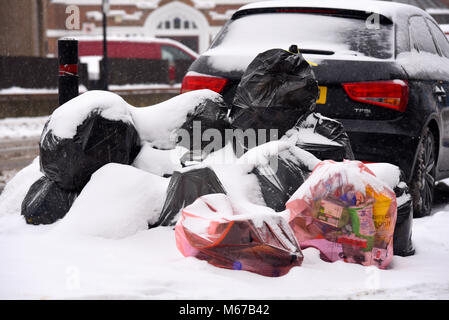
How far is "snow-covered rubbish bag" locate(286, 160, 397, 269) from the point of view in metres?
3.28

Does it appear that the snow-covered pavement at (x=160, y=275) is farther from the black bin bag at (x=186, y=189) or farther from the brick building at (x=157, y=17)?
the brick building at (x=157, y=17)

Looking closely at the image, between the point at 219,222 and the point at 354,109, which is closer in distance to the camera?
the point at 219,222

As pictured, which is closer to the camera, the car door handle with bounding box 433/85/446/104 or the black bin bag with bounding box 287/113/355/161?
the black bin bag with bounding box 287/113/355/161

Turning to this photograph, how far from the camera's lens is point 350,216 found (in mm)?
3279

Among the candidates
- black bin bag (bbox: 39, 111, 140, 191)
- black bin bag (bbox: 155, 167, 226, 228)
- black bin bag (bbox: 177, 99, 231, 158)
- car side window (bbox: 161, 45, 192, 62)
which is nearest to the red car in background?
car side window (bbox: 161, 45, 192, 62)

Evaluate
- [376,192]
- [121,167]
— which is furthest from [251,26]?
[376,192]

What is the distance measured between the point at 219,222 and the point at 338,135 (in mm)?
1368

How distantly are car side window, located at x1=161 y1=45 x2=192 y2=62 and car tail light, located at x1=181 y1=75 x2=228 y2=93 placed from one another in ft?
52.9

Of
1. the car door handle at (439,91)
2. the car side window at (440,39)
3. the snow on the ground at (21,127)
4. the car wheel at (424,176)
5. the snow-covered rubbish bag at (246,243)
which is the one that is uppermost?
the car side window at (440,39)

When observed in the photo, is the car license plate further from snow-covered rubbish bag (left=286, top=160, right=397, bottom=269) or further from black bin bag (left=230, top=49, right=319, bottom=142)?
snow-covered rubbish bag (left=286, top=160, right=397, bottom=269)

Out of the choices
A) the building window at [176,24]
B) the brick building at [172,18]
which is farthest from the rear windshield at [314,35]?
the building window at [176,24]

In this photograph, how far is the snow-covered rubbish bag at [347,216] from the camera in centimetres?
328

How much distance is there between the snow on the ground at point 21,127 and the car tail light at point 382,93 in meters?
7.09
